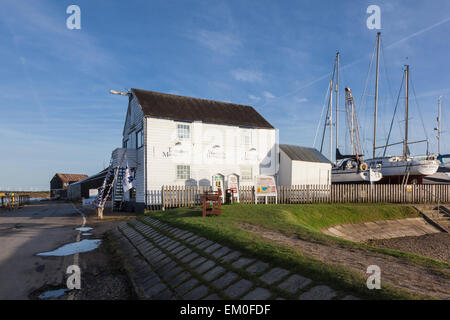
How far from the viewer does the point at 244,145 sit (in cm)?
2666

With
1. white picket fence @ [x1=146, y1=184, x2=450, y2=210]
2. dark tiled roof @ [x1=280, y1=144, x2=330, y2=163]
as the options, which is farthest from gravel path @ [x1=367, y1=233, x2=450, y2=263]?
dark tiled roof @ [x1=280, y1=144, x2=330, y2=163]

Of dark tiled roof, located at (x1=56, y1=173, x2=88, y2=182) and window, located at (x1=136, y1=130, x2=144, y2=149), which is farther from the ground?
window, located at (x1=136, y1=130, x2=144, y2=149)

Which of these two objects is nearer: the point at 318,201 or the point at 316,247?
the point at 316,247

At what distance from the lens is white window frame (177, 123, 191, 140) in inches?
933

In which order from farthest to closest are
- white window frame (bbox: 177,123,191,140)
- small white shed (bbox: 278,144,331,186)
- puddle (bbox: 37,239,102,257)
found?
1. small white shed (bbox: 278,144,331,186)
2. white window frame (bbox: 177,123,191,140)
3. puddle (bbox: 37,239,102,257)

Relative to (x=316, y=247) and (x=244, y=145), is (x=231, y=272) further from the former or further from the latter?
(x=244, y=145)

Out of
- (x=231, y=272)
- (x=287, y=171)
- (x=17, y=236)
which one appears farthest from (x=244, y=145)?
→ (x=231, y=272)

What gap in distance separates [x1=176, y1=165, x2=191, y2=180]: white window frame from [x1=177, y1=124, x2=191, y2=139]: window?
99.0 inches

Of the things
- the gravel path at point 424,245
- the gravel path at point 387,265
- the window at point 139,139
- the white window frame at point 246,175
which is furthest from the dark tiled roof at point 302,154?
the gravel path at point 387,265

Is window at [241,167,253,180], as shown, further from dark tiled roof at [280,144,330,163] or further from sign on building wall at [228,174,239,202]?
sign on building wall at [228,174,239,202]

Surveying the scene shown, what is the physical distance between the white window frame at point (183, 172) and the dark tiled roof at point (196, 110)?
4.01m

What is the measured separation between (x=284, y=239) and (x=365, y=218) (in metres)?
11.1

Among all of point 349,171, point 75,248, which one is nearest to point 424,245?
point 75,248

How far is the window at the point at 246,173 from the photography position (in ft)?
86.2
